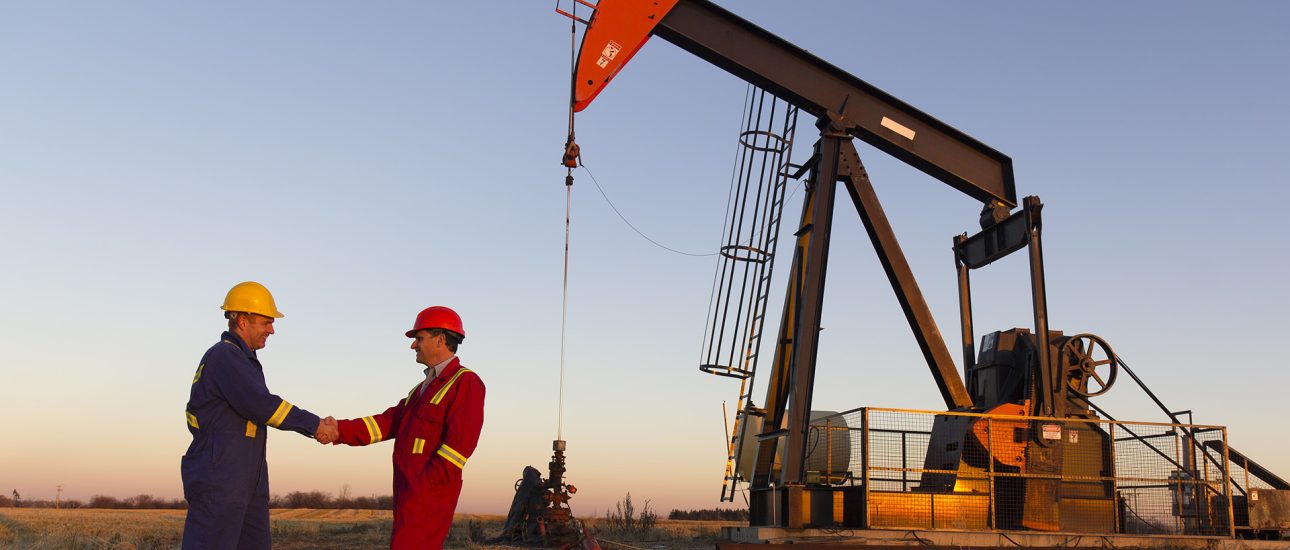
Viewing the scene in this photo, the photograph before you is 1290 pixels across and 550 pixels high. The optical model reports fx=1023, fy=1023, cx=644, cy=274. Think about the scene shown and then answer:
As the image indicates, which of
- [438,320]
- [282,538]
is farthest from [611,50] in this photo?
[282,538]

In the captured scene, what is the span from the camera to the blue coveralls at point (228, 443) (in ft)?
17.8

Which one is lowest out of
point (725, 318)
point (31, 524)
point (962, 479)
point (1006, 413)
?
point (31, 524)

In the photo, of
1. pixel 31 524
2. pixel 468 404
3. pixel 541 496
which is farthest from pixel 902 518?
pixel 31 524

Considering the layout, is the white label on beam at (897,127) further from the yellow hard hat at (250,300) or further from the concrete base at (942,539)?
the yellow hard hat at (250,300)

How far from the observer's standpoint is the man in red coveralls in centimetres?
534

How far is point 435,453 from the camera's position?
547 cm

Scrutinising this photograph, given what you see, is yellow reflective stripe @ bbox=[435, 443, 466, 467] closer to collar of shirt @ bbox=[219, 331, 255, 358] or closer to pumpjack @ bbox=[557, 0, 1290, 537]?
collar of shirt @ bbox=[219, 331, 255, 358]

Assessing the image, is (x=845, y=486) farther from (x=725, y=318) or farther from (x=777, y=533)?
(x=725, y=318)

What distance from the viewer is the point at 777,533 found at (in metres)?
10.7

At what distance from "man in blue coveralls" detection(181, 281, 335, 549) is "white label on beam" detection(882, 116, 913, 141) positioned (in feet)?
28.8

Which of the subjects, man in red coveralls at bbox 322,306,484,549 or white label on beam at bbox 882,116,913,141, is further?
white label on beam at bbox 882,116,913,141

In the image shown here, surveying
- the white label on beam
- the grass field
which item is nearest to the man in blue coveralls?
the grass field

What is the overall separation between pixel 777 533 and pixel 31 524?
11641 millimetres

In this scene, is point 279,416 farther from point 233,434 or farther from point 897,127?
point 897,127
